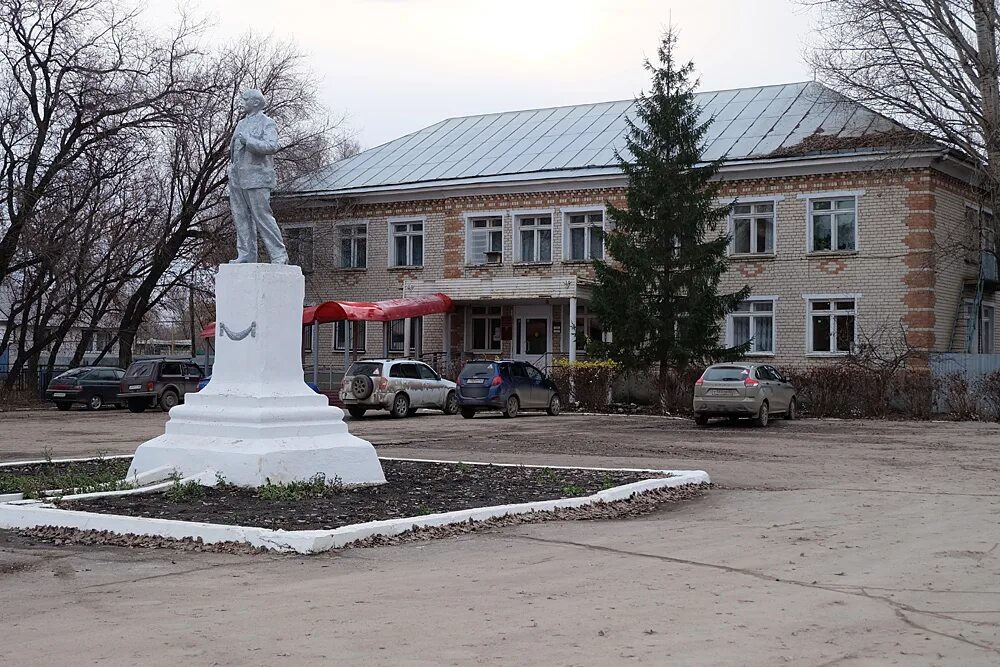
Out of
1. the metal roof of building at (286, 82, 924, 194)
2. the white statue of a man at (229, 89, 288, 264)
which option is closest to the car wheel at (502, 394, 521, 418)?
the metal roof of building at (286, 82, 924, 194)

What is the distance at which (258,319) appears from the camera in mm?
13352

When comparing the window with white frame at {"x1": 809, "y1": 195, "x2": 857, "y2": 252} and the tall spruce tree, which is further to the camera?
the window with white frame at {"x1": 809, "y1": 195, "x2": 857, "y2": 252}

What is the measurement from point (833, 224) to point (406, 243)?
15633 millimetres

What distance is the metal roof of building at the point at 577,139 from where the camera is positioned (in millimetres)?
37312

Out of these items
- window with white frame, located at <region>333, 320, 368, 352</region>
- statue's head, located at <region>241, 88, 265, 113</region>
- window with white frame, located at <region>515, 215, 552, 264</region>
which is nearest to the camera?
statue's head, located at <region>241, 88, 265, 113</region>

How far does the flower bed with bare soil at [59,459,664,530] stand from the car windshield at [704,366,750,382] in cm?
1372

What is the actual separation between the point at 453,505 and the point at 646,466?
612 centimetres

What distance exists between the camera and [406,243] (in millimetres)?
43656

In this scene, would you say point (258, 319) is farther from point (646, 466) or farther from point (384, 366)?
point (384, 366)

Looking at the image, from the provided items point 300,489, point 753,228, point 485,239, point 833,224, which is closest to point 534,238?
point 485,239

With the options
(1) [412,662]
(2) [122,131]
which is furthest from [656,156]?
(1) [412,662]

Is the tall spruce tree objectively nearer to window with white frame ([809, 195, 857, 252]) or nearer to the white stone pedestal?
window with white frame ([809, 195, 857, 252])

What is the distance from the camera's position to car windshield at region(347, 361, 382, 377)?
1239 inches

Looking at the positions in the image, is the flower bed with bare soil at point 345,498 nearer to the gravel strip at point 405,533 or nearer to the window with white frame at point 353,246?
the gravel strip at point 405,533
